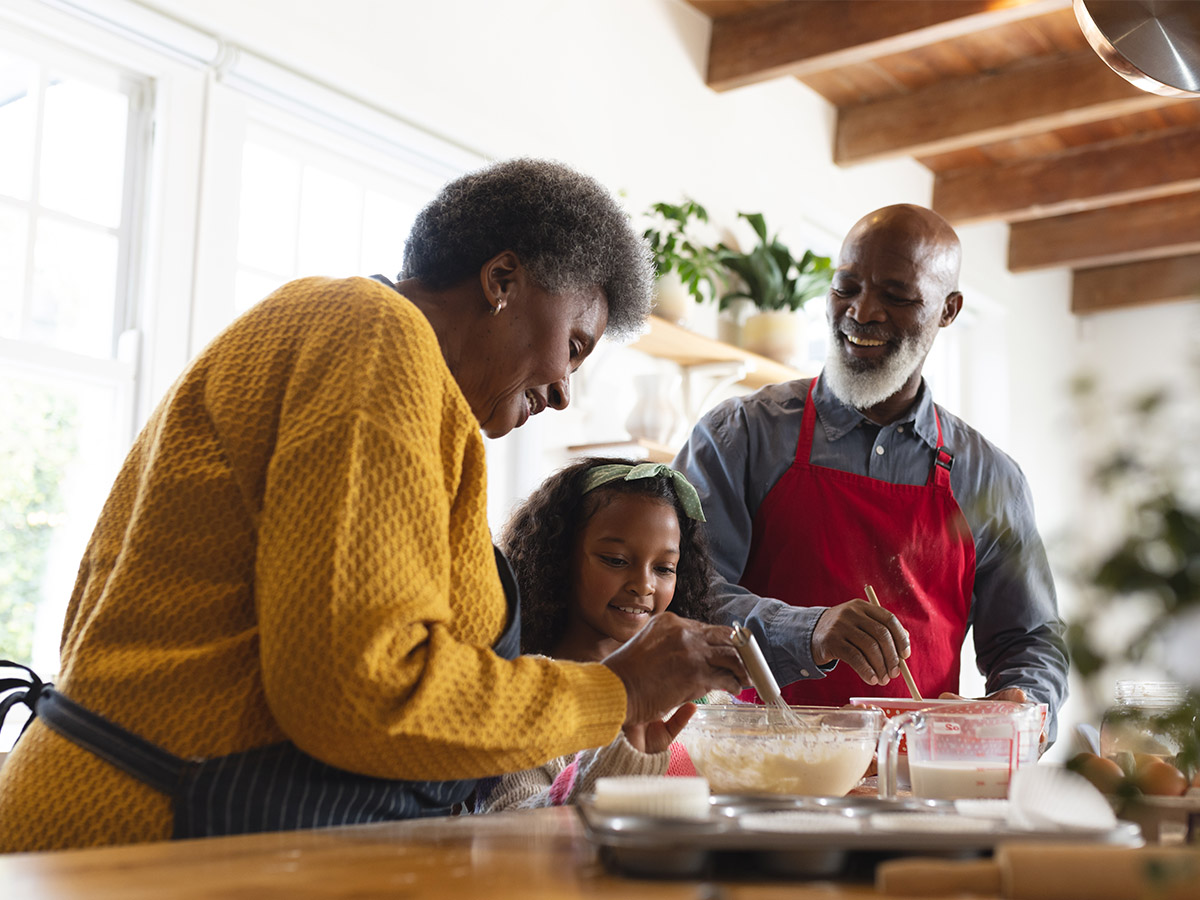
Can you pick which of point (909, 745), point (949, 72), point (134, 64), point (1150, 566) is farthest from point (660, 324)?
point (1150, 566)

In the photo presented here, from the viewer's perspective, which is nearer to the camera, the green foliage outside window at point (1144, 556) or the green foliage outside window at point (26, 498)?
the green foliage outside window at point (1144, 556)

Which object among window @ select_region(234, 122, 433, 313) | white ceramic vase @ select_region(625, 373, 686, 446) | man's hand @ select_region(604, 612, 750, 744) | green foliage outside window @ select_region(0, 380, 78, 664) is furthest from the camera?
white ceramic vase @ select_region(625, 373, 686, 446)

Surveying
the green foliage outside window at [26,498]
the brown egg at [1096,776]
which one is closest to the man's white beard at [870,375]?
the green foliage outside window at [26,498]

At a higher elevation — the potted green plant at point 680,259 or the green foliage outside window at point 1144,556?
the potted green plant at point 680,259

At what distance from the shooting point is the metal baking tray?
2.35 ft

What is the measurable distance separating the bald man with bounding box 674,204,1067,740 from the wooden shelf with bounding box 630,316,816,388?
1184 millimetres

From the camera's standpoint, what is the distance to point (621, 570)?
1994 mm

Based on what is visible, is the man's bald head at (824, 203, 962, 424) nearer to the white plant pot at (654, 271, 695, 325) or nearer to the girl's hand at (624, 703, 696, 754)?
the girl's hand at (624, 703, 696, 754)

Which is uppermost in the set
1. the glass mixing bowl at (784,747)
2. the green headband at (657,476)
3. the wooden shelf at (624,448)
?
the wooden shelf at (624,448)

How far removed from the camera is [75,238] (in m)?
2.52

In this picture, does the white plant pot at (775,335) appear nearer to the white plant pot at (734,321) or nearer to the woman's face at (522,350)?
the white plant pot at (734,321)

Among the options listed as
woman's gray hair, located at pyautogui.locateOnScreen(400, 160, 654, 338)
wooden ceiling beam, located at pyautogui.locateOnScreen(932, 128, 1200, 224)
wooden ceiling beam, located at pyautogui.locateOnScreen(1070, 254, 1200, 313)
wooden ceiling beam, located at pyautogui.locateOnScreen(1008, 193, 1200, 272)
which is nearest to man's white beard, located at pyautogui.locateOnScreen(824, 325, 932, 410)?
woman's gray hair, located at pyautogui.locateOnScreen(400, 160, 654, 338)

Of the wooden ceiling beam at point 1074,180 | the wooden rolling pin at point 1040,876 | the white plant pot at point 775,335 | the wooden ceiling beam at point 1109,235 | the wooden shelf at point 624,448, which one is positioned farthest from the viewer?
the wooden ceiling beam at point 1109,235

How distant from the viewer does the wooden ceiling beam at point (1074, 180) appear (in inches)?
197
